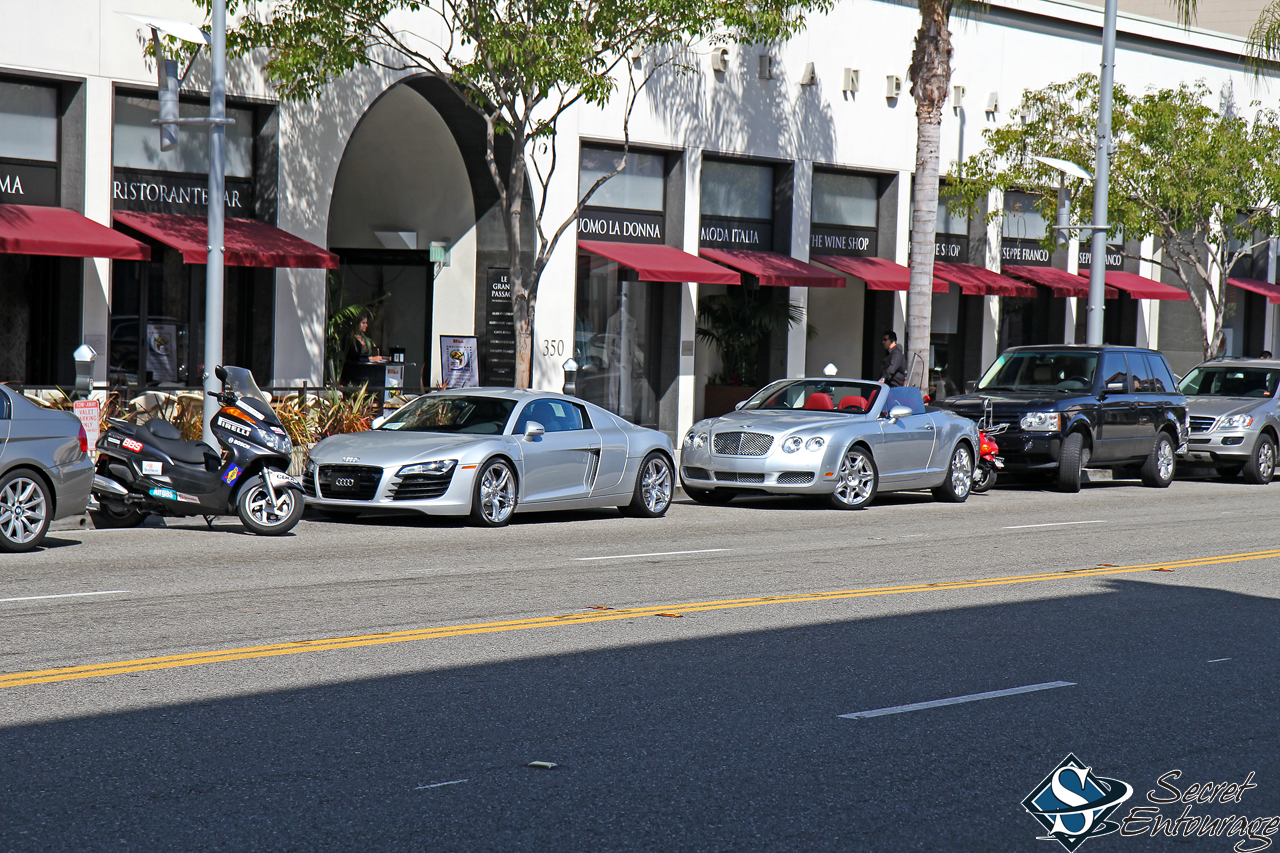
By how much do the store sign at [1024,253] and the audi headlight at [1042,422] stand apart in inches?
467

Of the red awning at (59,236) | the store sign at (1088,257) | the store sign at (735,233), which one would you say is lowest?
the red awning at (59,236)

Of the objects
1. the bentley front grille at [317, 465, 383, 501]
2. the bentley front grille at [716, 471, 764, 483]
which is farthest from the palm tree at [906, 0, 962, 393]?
the bentley front grille at [317, 465, 383, 501]

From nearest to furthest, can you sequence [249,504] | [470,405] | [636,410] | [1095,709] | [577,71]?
[1095,709] → [249,504] → [470,405] → [577,71] → [636,410]

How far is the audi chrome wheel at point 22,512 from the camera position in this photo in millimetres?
11297

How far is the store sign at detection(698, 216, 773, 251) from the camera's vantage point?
1018 inches

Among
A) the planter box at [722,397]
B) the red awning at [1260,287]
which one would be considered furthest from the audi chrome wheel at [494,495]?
the red awning at [1260,287]

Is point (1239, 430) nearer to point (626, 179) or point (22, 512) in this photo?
point (626, 179)

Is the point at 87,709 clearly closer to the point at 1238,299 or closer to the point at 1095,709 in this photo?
the point at 1095,709

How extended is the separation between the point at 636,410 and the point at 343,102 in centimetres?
764

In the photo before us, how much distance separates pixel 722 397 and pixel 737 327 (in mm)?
1329

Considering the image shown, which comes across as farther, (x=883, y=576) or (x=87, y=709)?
(x=883, y=576)

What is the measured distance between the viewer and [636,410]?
25625 mm

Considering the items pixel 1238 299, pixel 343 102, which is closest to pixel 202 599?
pixel 343 102

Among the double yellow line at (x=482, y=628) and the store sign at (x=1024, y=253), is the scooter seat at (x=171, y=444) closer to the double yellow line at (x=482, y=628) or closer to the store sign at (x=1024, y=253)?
the double yellow line at (x=482, y=628)
